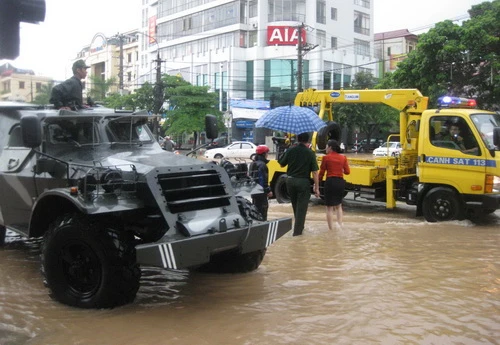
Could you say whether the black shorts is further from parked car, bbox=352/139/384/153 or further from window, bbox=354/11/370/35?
window, bbox=354/11/370/35

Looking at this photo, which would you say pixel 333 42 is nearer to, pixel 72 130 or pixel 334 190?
pixel 334 190

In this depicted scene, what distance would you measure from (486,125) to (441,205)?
1680 millimetres

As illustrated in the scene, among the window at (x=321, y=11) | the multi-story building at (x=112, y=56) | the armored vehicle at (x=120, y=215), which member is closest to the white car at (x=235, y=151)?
the window at (x=321, y=11)

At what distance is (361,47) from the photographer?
55.8 meters

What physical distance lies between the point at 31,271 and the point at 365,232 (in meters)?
5.46

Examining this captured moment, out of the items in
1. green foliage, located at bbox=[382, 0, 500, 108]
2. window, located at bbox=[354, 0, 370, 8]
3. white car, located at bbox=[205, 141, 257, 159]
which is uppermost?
window, located at bbox=[354, 0, 370, 8]

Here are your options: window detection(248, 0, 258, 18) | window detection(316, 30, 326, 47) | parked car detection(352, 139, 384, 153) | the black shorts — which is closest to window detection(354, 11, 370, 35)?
window detection(316, 30, 326, 47)

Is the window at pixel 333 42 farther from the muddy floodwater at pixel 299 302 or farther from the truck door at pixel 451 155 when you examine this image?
the muddy floodwater at pixel 299 302

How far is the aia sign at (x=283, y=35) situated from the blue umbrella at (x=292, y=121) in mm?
38673

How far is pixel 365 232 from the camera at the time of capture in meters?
9.46

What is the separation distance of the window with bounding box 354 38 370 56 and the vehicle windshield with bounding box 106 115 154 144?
5060 centimetres

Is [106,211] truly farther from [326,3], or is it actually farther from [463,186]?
[326,3]

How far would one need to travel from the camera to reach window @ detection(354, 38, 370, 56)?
5501 centimetres

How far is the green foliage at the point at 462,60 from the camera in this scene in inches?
909
